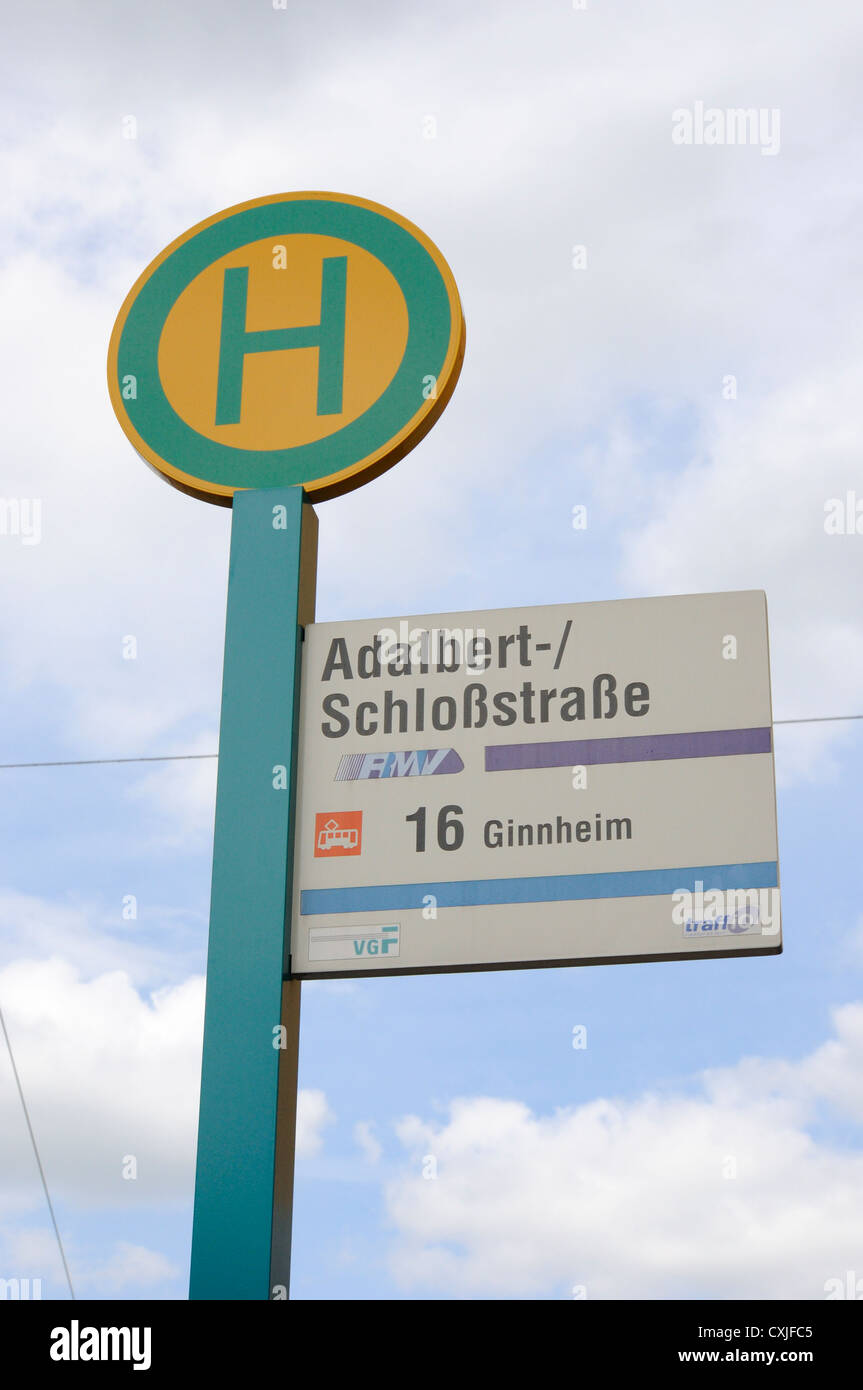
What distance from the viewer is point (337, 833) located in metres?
6.98

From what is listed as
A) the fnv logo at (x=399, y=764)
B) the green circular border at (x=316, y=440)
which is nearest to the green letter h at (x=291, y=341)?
the green circular border at (x=316, y=440)

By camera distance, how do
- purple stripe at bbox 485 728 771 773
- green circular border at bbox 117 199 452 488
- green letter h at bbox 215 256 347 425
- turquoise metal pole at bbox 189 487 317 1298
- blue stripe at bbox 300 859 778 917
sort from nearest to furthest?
turquoise metal pole at bbox 189 487 317 1298
blue stripe at bbox 300 859 778 917
purple stripe at bbox 485 728 771 773
green circular border at bbox 117 199 452 488
green letter h at bbox 215 256 347 425

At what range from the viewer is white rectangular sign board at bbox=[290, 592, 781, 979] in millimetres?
6641

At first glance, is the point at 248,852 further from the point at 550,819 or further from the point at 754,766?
the point at 754,766

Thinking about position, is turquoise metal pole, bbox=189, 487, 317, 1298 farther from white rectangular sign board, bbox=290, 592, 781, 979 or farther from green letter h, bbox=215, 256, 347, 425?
green letter h, bbox=215, 256, 347, 425

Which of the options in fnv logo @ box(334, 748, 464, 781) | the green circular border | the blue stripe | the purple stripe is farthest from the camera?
the green circular border

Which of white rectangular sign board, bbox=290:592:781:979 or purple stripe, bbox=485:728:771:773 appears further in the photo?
purple stripe, bbox=485:728:771:773

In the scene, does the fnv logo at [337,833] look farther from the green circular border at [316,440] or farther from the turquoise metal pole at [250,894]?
the green circular border at [316,440]

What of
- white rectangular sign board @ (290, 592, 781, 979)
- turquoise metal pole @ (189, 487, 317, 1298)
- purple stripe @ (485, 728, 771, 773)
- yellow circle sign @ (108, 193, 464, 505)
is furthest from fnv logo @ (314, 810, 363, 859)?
yellow circle sign @ (108, 193, 464, 505)

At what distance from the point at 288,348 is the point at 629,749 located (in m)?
2.62

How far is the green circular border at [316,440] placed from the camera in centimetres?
768

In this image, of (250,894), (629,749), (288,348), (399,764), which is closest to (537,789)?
(629,749)

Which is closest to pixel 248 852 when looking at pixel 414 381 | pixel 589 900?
pixel 589 900

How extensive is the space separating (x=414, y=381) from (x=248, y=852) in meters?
2.35
